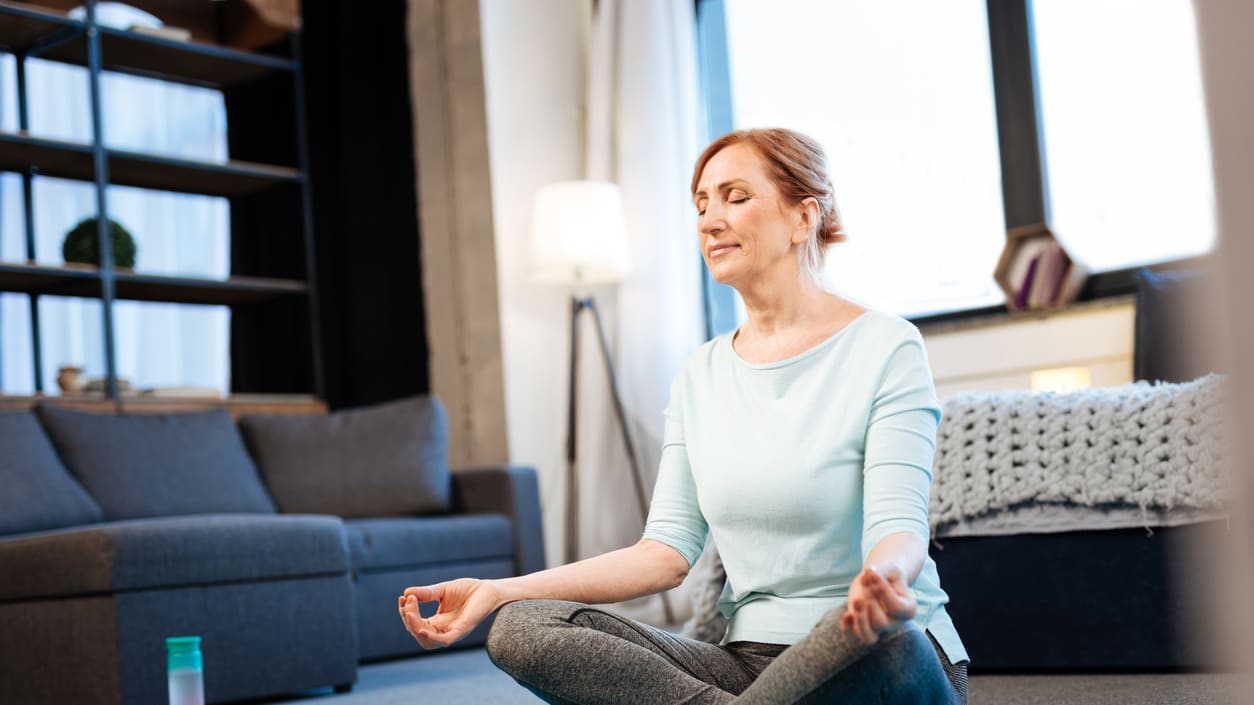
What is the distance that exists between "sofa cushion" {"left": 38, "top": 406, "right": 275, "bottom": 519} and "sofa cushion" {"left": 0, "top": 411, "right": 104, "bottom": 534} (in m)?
0.06

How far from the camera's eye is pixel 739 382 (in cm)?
159

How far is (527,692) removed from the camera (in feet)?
9.24

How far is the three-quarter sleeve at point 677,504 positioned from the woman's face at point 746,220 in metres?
0.19

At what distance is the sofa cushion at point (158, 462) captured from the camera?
3.62 m

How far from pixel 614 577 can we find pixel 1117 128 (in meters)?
2.95

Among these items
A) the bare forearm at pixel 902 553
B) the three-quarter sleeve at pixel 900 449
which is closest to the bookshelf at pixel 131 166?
the three-quarter sleeve at pixel 900 449

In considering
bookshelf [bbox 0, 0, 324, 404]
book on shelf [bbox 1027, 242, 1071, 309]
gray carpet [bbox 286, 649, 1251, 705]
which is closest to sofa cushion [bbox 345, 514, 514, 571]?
gray carpet [bbox 286, 649, 1251, 705]

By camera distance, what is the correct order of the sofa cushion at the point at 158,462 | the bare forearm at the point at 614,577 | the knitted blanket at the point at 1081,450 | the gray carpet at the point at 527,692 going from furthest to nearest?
the sofa cushion at the point at 158,462, the knitted blanket at the point at 1081,450, the gray carpet at the point at 527,692, the bare forearm at the point at 614,577

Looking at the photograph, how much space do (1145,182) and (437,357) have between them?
2619 millimetres

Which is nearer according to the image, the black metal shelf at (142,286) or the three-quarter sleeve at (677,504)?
the three-quarter sleeve at (677,504)

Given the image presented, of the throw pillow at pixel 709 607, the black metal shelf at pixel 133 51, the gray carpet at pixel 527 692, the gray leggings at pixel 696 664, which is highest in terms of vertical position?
the black metal shelf at pixel 133 51

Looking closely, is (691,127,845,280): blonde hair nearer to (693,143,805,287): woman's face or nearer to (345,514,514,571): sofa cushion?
(693,143,805,287): woman's face

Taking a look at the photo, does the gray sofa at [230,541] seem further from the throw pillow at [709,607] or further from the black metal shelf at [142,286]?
the throw pillow at [709,607]

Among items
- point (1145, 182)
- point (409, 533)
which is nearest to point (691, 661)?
point (409, 533)
